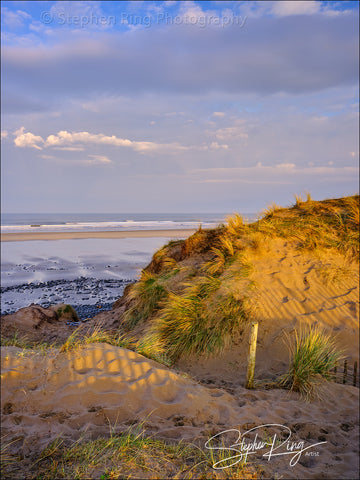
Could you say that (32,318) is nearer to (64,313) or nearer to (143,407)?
(64,313)

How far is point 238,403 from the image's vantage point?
5133 mm

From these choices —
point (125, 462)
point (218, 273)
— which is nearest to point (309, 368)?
point (218, 273)

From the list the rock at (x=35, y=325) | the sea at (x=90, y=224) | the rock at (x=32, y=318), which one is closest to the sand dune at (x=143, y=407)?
the rock at (x=35, y=325)

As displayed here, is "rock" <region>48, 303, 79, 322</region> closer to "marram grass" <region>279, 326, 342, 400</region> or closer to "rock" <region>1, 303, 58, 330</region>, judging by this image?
"rock" <region>1, 303, 58, 330</region>

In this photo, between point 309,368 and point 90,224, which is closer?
point 309,368

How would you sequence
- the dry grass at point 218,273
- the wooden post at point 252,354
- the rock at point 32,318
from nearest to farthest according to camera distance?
the wooden post at point 252,354, the dry grass at point 218,273, the rock at point 32,318

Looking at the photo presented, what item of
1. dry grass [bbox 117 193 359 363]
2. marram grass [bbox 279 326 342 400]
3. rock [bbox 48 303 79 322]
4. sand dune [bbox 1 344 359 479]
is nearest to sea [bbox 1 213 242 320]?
rock [bbox 48 303 79 322]

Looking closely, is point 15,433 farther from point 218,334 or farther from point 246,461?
point 218,334

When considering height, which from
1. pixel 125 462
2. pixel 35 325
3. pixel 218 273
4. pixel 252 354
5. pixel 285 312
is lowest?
pixel 35 325

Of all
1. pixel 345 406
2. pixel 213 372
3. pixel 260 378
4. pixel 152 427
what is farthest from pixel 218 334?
pixel 152 427

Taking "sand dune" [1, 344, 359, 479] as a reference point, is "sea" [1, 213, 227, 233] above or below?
above

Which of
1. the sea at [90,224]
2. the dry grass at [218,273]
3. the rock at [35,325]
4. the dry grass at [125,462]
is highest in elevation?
the sea at [90,224]

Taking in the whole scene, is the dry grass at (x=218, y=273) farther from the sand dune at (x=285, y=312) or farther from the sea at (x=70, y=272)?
the sea at (x=70, y=272)

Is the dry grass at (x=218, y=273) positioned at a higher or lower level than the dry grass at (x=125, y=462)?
higher
